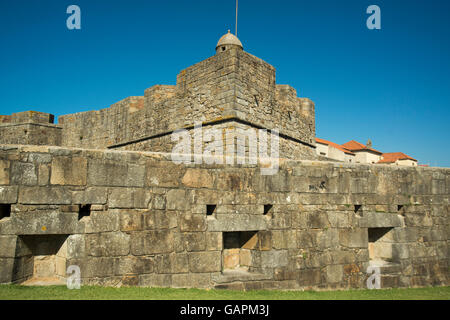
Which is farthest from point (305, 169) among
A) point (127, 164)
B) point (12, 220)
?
point (12, 220)

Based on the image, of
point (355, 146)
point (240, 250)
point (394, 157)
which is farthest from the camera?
point (394, 157)

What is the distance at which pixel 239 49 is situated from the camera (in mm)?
10172

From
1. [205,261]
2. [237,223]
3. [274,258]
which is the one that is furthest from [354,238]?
[205,261]

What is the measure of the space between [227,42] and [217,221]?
24.2 feet

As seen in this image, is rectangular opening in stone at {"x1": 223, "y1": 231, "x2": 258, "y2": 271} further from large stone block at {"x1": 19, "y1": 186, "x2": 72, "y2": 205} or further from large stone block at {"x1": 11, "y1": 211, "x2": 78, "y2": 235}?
large stone block at {"x1": 19, "y1": 186, "x2": 72, "y2": 205}

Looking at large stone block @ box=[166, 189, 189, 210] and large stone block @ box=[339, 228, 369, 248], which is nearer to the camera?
large stone block @ box=[166, 189, 189, 210]

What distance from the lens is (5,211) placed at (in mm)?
3910

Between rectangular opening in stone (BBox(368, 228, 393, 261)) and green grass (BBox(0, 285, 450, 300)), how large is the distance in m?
0.65

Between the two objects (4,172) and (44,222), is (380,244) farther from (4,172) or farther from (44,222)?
(4,172)

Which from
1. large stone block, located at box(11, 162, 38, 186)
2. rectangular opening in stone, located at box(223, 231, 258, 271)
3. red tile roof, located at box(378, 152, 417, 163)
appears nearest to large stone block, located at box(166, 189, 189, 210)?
rectangular opening in stone, located at box(223, 231, 258, 271)

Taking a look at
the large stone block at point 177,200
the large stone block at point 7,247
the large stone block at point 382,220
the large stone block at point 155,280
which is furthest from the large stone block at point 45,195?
the large stone block at point 382,220

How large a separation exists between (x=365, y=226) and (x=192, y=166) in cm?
310

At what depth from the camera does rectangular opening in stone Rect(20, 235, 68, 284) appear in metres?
4.04
